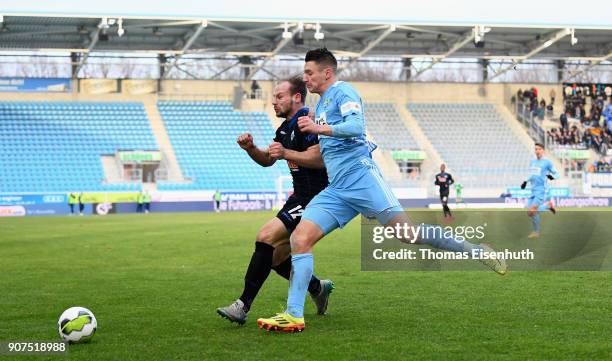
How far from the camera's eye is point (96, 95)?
173 ft

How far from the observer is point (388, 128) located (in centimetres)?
5456

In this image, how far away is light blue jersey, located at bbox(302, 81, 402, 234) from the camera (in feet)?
23.7

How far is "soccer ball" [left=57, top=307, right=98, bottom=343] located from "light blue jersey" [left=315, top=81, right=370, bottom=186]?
2.25 metres

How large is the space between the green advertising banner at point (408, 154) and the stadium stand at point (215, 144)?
21.4 feet

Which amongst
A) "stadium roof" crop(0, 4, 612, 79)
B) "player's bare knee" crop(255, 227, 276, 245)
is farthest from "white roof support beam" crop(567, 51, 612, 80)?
"player's bare knee" crop(255, 227, 276, 245)

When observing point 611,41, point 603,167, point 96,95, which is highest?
point 611,41

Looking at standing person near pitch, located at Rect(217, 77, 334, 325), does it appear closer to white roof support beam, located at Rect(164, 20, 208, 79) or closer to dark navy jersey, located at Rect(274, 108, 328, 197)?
dark navy jersey, located at Rect(274, 108, 328, 197)

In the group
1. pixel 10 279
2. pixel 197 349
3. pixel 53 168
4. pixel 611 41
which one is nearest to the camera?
pixel 197 349

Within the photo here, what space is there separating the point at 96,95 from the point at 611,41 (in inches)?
1239

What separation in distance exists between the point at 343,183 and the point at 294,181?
0.63 m

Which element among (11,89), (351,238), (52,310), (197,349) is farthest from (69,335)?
(11,89)

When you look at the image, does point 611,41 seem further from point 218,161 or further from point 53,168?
point 53,168

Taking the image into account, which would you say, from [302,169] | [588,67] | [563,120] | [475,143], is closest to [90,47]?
[475,143]

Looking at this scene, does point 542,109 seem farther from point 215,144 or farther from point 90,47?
point 90,47
